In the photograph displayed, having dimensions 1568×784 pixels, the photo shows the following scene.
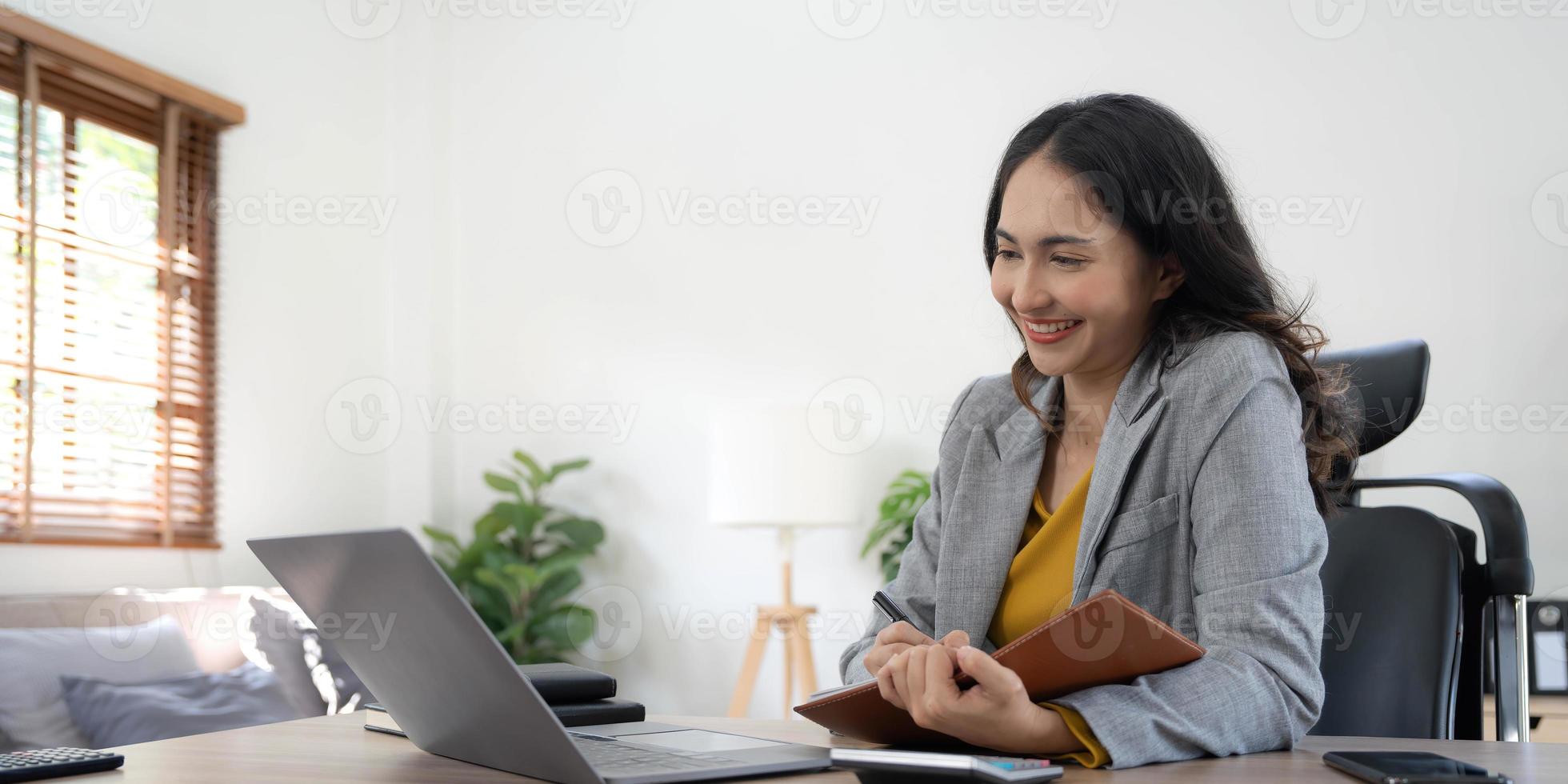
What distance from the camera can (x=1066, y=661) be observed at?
86 centimetres

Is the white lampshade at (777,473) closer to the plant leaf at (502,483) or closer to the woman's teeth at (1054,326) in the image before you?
the plant leaf at (502,483)

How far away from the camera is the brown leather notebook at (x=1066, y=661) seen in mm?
805

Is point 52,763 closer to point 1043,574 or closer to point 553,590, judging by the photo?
point 1043,574

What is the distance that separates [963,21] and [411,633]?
365 centimetres

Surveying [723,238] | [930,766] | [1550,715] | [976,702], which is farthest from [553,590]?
[930,766]

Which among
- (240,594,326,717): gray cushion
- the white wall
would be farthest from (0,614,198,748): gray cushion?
the white wall

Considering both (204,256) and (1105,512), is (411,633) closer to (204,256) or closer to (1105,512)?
(1105,512)

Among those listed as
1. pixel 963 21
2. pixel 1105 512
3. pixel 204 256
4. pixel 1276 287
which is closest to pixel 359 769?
pixel 1105 512

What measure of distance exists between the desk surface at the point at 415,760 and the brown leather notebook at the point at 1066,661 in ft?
0.14

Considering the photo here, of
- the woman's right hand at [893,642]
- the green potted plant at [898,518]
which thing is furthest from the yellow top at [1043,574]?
the green potted plant at [898,518]

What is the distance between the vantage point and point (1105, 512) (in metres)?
1.25

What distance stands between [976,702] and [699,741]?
240mm

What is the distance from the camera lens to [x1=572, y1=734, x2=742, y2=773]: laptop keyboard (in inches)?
32.3

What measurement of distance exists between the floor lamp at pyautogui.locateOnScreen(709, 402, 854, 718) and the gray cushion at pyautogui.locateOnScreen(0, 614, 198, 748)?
4.68 ft
